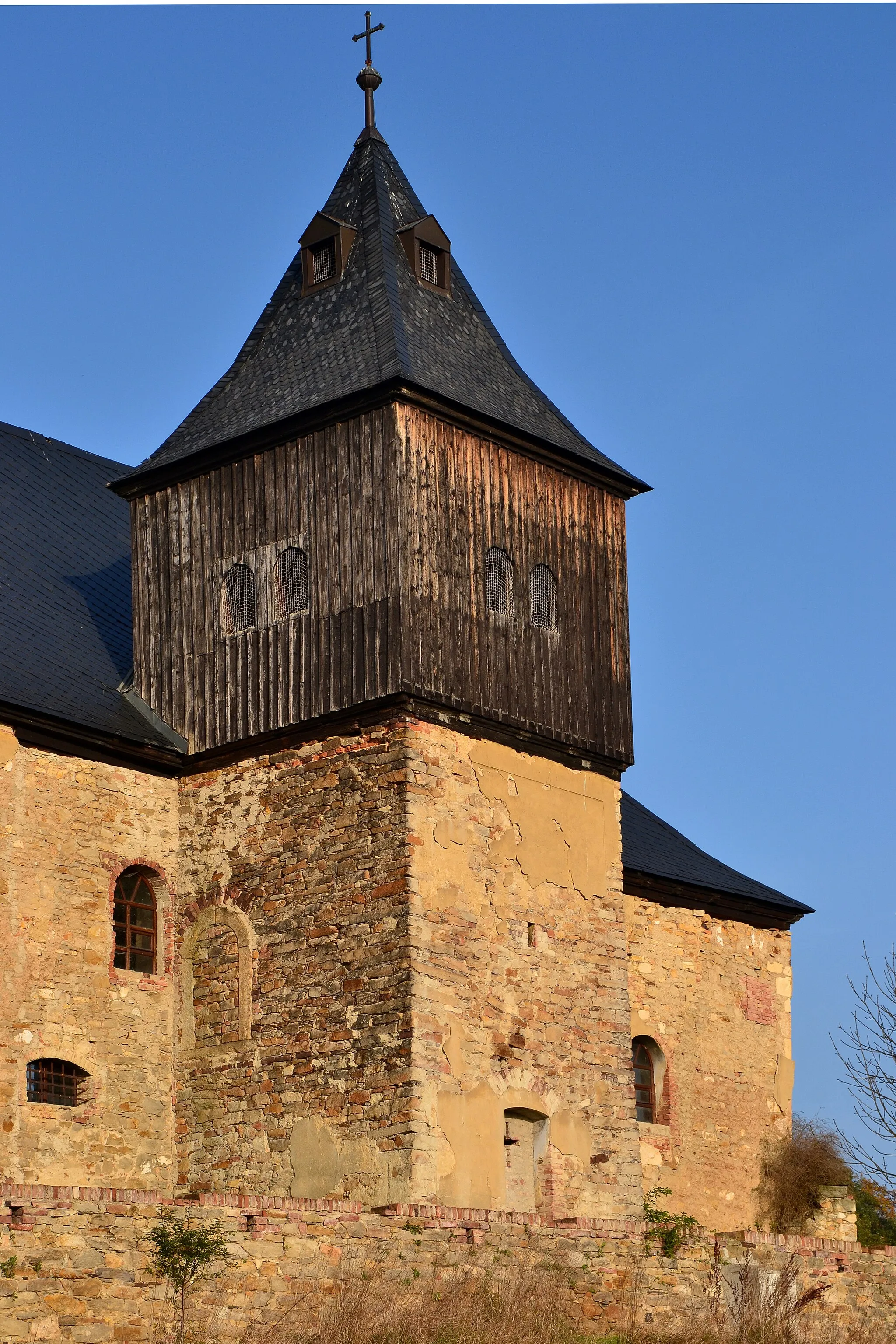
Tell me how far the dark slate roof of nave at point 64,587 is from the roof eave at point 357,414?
1378 mm

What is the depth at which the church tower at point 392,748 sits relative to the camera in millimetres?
20172

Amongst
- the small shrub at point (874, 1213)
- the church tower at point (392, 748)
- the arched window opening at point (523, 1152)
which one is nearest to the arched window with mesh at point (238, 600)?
the church tower at point (392, 748)

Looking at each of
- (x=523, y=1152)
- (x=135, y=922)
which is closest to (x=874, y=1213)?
(x=523, y=1152)

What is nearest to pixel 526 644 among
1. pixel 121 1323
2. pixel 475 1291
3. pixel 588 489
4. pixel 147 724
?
pixel 588 489

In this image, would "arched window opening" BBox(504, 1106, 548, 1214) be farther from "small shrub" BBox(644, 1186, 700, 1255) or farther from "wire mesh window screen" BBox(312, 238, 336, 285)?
"wire mesh window screen" BBox(312, 238, 336, 285)

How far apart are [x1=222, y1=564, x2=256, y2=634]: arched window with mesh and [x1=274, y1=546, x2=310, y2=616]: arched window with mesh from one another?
40cm

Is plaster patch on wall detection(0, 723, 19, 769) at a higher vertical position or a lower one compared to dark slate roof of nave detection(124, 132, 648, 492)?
lower

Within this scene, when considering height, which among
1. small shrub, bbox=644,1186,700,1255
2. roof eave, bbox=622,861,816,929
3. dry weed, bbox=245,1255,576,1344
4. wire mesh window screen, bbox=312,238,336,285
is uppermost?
wire mesh window screen, bbox=312,238,336,285

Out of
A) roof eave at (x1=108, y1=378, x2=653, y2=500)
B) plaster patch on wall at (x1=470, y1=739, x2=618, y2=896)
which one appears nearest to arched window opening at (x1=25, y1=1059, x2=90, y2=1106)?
plaster patch on wall at (x1=470, y1=739, x2=618, y2=896)

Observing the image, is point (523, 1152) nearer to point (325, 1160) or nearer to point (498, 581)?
point (325, 1160)

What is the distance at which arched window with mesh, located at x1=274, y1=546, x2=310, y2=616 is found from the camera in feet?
71.9

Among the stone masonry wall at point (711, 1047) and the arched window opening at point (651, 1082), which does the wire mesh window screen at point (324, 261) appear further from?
the arched window opening at point (651, 1082)

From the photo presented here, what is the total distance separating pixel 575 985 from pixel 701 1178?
4.93 metres

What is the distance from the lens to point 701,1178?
2550 centimetres
